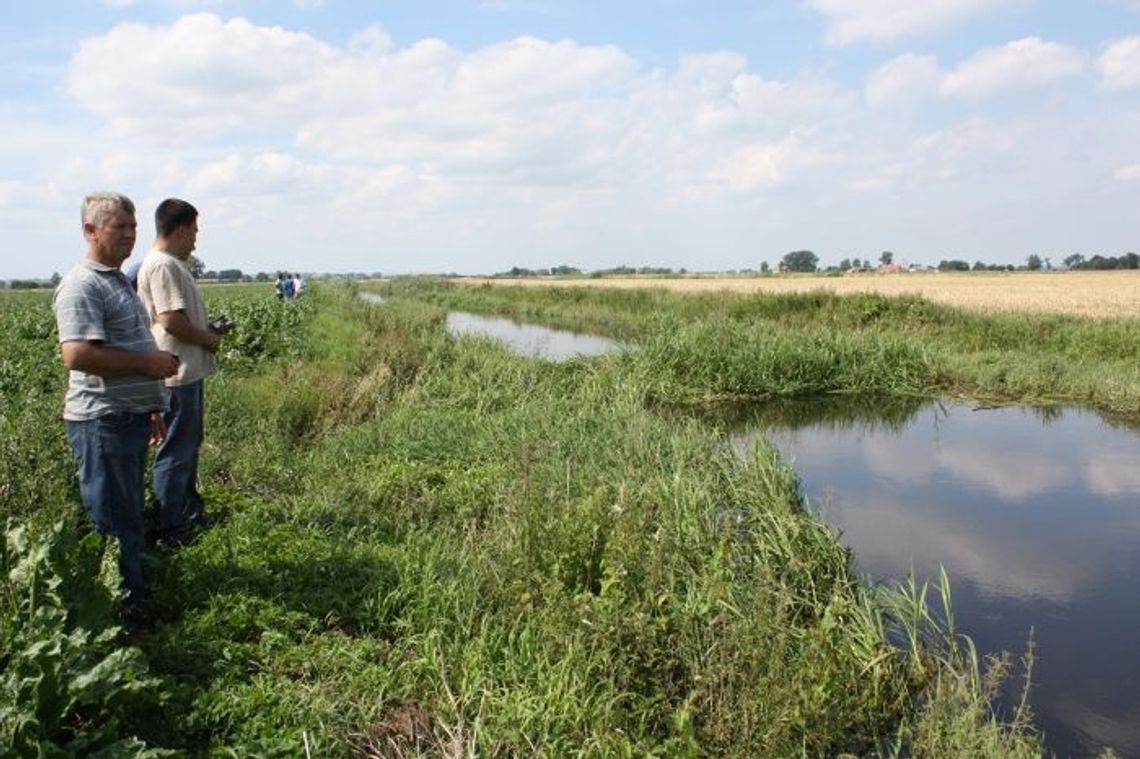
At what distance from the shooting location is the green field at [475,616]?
9.80 feet

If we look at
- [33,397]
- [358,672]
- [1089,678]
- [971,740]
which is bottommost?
[1089,678]

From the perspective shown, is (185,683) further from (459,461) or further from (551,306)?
(551,306)

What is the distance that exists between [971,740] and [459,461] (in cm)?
506

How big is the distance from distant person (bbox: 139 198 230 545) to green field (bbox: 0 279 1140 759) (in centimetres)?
29

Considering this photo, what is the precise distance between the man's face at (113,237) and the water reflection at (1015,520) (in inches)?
200

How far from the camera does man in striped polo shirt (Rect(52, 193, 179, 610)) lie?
11.2 ft

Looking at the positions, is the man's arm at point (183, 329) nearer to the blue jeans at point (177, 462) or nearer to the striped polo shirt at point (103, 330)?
the blue jeans at point (177, 462)

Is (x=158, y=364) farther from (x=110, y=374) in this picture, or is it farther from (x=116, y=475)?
(x=116, y=475)

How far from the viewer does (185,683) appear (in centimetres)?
314

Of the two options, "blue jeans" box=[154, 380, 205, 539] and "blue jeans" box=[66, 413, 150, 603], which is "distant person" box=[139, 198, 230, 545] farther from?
"blue jeans" box=[66, 413, 150, 603]

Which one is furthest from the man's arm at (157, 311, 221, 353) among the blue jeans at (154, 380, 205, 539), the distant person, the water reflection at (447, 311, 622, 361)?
the water reflection at (447, 311, 622, 361)

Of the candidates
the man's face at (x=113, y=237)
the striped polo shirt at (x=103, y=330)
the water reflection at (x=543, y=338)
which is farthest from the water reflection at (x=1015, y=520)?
the water reflection at (x=543, y=338)

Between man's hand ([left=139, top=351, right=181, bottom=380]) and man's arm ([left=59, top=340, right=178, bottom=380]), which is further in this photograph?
man's hand ([left=139, top=351, right=181, bottom=380])

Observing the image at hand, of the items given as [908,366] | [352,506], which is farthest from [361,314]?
[352,506]
